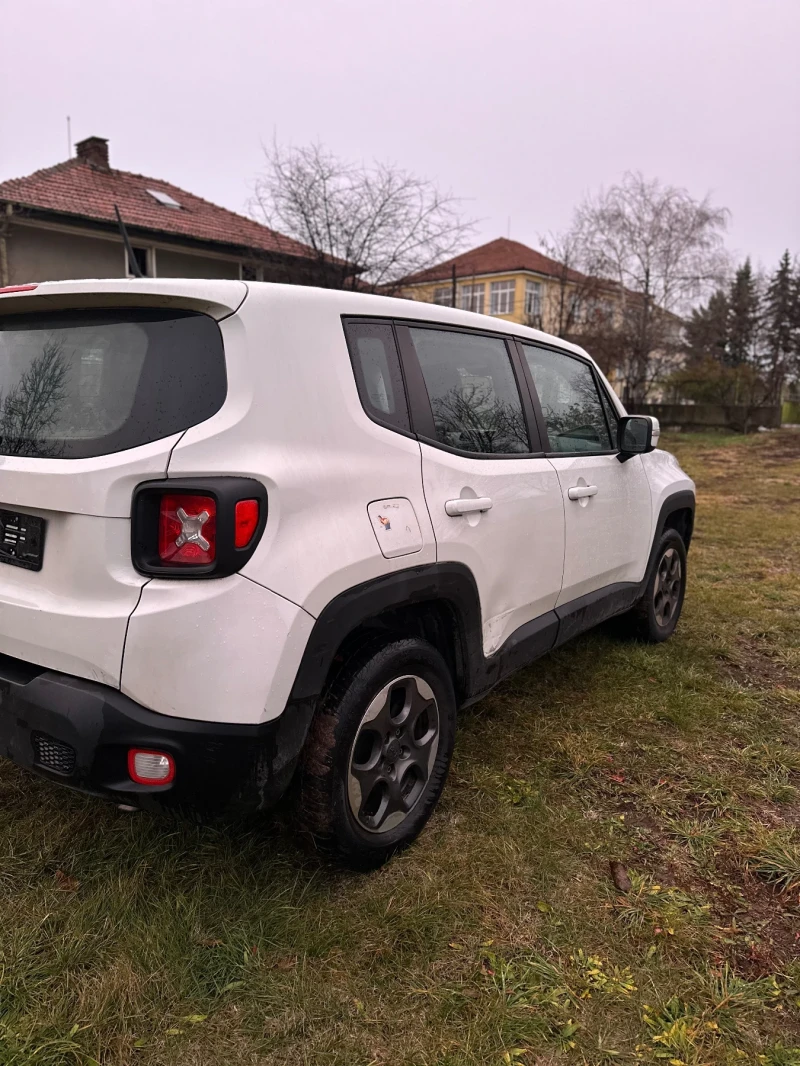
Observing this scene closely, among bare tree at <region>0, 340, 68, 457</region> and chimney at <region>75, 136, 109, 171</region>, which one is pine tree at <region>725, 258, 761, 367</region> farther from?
bare tree at <region>0, 340, 68, 457</region>

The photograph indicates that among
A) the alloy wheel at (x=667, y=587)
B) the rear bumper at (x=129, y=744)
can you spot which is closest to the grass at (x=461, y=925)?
the rear bumper at (x=129, y=744)

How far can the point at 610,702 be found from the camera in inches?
150

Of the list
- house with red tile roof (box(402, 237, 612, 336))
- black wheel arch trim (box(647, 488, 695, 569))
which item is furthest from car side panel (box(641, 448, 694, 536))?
house with red tile roof (box(402, 237, 612, 336))

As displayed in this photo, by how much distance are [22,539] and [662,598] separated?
368 cm

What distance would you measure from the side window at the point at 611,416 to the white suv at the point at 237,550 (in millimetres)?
1446

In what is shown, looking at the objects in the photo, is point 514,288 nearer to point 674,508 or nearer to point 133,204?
point 133,204

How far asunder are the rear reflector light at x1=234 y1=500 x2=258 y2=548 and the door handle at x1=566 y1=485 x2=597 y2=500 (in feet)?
5.71

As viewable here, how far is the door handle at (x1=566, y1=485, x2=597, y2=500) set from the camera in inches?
129

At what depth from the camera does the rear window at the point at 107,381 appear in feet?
6.36

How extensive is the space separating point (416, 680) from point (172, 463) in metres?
1.07

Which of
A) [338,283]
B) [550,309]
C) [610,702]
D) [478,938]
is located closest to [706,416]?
[550,309]

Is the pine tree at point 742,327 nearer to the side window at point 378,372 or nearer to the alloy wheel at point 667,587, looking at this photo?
the alloy wheel at point 667,587

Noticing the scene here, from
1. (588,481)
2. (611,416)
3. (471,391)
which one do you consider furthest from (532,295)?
(471,391)

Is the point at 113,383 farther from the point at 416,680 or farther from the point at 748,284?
the point at 748,284
